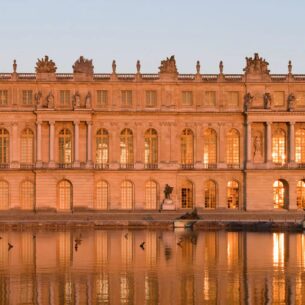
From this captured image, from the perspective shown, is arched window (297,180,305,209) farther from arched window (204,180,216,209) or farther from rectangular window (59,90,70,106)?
rectangular window (59,90,70,106)

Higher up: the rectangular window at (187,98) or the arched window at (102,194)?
the rectangular window at (187,98)

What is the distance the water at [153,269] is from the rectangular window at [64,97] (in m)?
A: 22.8

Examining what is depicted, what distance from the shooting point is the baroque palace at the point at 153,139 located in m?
75.8

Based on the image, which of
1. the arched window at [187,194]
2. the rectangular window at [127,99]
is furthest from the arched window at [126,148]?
the arched window at [187,194]

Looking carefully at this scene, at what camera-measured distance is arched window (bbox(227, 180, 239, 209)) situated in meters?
77.5

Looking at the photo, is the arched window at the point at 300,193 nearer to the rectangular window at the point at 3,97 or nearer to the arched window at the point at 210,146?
the arched window at the point at 210,146

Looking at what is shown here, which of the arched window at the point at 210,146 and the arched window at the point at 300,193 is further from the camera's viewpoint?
the arched window at the point at 210,146

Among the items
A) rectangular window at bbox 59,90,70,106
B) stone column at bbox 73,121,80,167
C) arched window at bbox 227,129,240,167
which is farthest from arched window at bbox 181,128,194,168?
rectangular window at bbox 59,90,70,106

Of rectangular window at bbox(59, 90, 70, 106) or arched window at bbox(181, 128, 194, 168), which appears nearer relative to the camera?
rectangular window at bbox(59, 90, 70, 106)

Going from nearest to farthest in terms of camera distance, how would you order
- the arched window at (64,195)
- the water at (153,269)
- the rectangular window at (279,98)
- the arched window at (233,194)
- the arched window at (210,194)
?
the water at (153,269), the arched window at (64,195), the arched window at (210,194), the arched window at (233,194), the rectangular window at (279,98)

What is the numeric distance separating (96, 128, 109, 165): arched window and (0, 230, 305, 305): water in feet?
71.5

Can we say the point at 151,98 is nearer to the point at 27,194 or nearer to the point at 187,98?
the point at 187,98

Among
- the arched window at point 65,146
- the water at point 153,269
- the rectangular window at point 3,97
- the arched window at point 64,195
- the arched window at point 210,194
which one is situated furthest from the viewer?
the arched window at point 210,194

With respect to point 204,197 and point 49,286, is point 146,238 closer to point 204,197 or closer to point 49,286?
point 49,286
